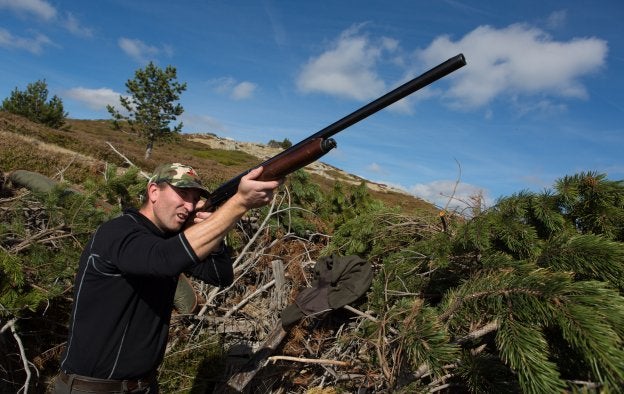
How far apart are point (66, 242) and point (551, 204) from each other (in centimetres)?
481

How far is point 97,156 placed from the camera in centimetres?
2111

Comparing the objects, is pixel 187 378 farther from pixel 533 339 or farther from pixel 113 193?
pixel 533 339

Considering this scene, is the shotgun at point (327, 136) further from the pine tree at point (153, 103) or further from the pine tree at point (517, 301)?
the pine tree at point (153, 103)

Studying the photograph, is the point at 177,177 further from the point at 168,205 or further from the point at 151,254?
the point at 151,254

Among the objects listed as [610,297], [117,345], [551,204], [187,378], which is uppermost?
[551,204]

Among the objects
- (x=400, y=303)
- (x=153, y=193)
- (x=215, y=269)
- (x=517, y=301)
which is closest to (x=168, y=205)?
(x=153, y=193)

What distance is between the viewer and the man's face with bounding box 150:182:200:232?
2592 mm

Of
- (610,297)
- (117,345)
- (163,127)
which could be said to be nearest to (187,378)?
(117,345)

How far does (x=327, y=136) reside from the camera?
2.28 metres

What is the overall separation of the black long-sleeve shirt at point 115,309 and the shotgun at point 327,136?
0.68m

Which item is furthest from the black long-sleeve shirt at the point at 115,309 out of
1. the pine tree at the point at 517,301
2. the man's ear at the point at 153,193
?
the pine tree at the point at 517,301

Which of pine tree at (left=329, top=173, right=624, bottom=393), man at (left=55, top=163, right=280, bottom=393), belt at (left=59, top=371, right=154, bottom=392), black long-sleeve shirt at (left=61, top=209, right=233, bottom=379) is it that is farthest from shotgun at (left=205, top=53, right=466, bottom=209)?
belt at (left=59, top=371, right=154, bottom=392)

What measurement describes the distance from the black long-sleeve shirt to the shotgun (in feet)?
2.23

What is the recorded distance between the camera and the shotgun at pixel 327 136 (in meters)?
2.10
